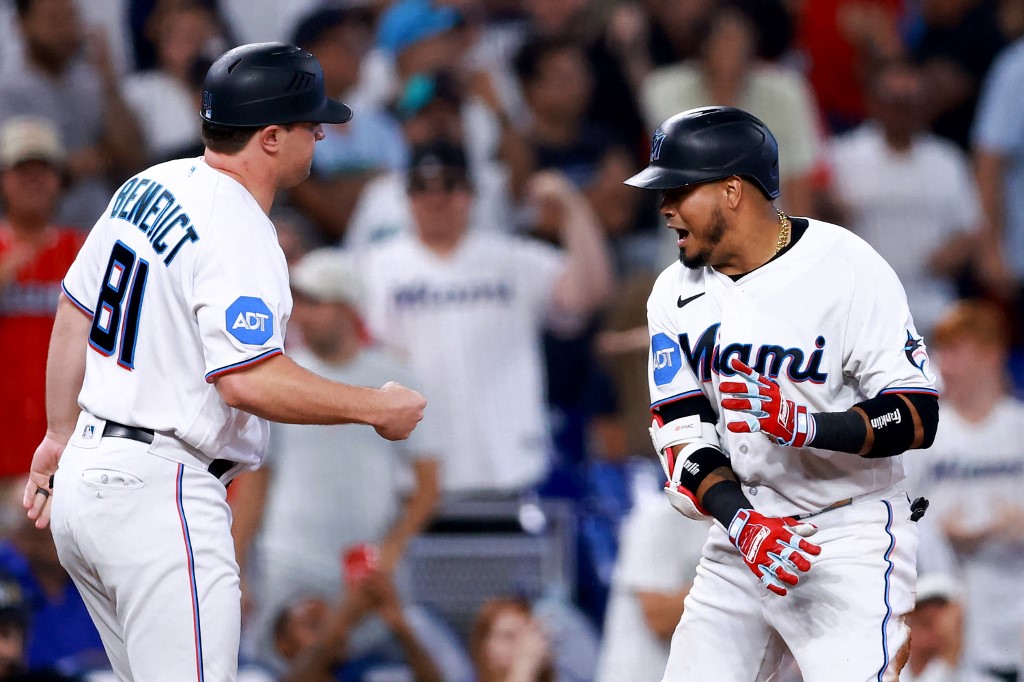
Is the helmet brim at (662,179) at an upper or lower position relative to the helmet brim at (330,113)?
lower

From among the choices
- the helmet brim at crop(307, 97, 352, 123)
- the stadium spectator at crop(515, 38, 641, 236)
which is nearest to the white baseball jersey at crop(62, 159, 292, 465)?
the helmet brim at crop(307, 97, 352, 123)

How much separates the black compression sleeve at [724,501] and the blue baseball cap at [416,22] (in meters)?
4.80

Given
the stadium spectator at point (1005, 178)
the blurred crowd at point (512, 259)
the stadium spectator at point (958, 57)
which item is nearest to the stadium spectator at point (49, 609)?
the blurred crowd at point (512, 259)

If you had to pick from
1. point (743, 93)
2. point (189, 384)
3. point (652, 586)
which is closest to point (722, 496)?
point (189, 384)

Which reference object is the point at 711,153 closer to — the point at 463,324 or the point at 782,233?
the point at 782,233

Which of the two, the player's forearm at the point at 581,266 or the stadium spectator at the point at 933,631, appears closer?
the stadium spectator at the point at 933,631

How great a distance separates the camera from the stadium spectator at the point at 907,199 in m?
7.89

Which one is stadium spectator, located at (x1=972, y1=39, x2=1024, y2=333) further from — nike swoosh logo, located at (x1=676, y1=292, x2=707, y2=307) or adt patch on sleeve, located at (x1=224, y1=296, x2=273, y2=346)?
adt patch on sleeve, located at (x1=224, y1=296, x2=273, y2=346)

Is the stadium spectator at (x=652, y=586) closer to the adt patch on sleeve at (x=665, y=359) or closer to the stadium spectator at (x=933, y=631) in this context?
the stadium spectator at (x=933, y=631)

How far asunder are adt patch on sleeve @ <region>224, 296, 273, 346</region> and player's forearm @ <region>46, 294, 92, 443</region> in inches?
22.9

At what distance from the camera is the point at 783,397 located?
3375 mm

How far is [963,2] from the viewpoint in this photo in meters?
8.70

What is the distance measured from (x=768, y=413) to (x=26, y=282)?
4397 millimetres

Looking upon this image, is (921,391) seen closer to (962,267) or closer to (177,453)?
(177,453)
